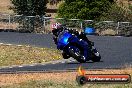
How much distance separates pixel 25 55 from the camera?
27.6 metres

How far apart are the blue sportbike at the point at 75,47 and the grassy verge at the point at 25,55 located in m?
4.78

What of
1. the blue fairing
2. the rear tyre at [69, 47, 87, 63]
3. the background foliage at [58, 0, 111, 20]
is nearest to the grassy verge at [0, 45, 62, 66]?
the rear tyre at [69, 47, 87, 63]

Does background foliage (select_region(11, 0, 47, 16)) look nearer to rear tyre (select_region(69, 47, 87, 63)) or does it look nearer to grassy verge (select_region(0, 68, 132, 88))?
rear tyre (select_region(69, 47, 87, 63))

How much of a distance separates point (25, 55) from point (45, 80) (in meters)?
11.9

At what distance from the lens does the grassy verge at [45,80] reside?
13942 millimetres

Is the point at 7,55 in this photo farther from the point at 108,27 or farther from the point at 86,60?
the point at 108,27

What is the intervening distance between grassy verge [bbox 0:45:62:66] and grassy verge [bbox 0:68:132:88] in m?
6.91

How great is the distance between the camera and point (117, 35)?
4234cm

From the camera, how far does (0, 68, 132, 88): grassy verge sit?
549 inches

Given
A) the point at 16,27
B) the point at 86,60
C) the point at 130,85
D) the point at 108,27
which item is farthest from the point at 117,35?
the point at 130,85

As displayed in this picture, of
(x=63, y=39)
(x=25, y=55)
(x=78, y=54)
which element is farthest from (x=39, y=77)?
(x=25, y=55)

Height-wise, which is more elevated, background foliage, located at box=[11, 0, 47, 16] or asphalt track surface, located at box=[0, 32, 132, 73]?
asphalt track surface, located at box=[0, 32, 132, 73]

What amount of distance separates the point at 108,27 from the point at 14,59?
1893 centimetres

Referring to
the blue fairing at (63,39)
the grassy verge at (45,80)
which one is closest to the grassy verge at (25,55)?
the blue fairing at (63,39)
